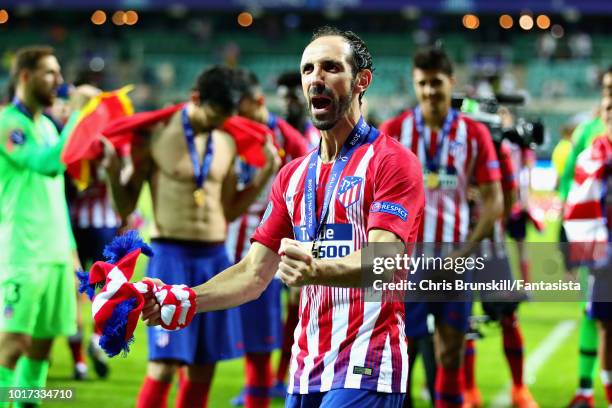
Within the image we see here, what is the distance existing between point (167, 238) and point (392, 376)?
2615 mm

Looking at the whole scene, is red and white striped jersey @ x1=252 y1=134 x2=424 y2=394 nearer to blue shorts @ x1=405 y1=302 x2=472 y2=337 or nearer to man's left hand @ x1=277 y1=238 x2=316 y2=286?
man's left hand @ x1=277 y1=238 x2=316 y2=286

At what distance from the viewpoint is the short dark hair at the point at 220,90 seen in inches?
225

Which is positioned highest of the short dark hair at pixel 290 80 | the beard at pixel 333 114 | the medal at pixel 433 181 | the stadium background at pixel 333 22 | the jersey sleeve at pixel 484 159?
the stadium background at pixel 333 22

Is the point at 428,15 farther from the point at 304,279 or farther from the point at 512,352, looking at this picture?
the point at 304,279

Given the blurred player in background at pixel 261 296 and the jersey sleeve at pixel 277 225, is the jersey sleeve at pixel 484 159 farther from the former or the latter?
the jersey sleeve at pixel 277 225

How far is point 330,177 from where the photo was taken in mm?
3490

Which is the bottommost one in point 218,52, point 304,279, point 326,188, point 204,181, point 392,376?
point 392,376

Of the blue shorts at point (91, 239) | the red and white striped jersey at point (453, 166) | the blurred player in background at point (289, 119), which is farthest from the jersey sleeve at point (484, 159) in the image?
the blue shorts at point (91, 239)

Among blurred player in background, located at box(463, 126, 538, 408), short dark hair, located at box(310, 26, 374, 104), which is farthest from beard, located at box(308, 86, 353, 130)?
blurred player in background, located at box(463, 126, 538, 408)

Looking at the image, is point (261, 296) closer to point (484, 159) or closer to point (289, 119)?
point (484, 159)

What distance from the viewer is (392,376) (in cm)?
340

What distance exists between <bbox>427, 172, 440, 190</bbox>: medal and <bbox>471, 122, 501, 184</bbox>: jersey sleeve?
0.22 meters

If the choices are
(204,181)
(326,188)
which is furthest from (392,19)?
(326,188)

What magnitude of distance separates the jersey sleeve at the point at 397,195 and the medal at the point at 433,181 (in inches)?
107
